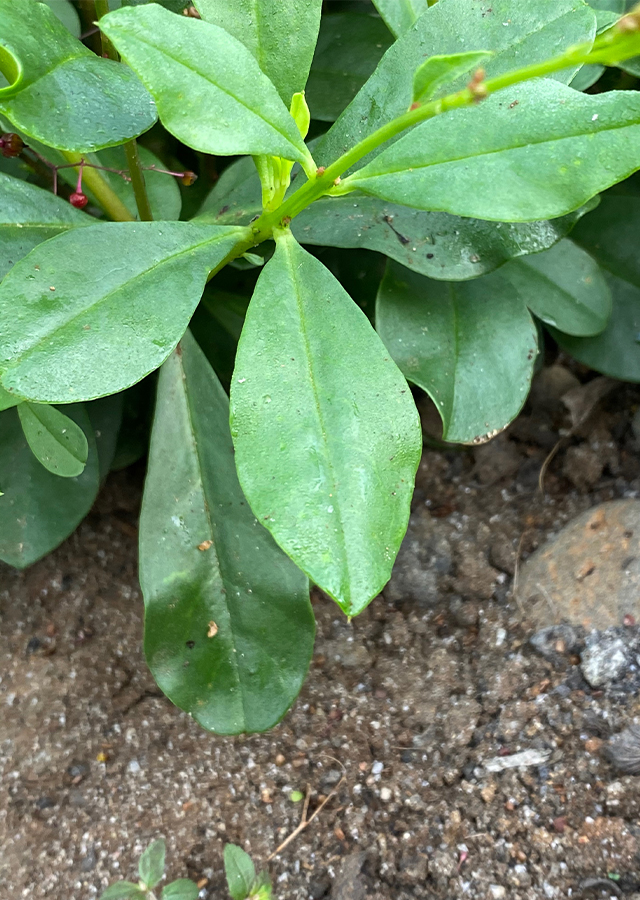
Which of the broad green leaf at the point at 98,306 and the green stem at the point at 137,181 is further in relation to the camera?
the green stem at the point at 137,181

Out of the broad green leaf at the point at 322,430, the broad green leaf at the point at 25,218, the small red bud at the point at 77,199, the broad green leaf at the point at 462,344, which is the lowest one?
the broad green leaf at the point at 462,344

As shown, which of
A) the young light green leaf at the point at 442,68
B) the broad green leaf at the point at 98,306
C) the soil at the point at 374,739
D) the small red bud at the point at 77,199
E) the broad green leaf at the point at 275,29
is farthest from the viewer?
the soil at the point at 374,739

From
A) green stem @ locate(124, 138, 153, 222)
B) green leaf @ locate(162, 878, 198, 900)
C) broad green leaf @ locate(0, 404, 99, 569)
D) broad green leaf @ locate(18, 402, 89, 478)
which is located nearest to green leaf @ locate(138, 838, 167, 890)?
green leaf @ locate(162, 878, 198, 900)

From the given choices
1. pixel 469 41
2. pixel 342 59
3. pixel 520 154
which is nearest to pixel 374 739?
pixel 520 154

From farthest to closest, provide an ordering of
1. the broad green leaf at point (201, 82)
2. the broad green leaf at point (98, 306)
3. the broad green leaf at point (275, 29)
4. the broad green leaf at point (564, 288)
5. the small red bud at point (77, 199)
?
the broad green leaf at point (564, 288) < the small red bud at point (77, 199) < the broad green leaf at point (275, 29) < the broad green leaf at point (98, 306) < the broad green leaf at point (201, 82)

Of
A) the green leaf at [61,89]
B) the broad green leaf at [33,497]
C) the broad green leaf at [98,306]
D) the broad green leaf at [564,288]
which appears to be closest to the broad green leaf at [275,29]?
the green leaf at [61,89]

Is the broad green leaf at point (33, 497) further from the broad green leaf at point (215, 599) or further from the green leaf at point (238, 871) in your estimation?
the green leaf at point (238, 871)
